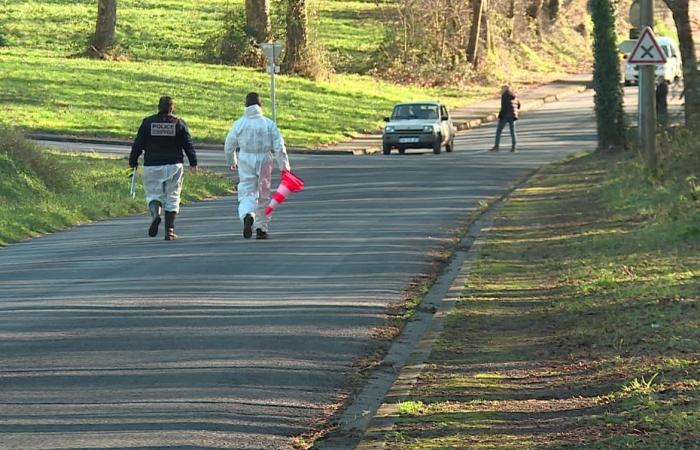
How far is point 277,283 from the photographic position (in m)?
13.4

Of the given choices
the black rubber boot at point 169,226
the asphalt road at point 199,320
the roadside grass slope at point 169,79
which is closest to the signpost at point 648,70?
the asphalt road at point 199,320

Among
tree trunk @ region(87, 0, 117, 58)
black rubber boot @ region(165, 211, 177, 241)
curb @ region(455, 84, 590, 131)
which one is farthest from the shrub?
tree trunk @ region(87, 0, 117, 58)

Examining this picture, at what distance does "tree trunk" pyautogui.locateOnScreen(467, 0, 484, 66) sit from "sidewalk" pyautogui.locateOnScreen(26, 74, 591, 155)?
10.2 ft

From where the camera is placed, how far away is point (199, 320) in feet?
36.7

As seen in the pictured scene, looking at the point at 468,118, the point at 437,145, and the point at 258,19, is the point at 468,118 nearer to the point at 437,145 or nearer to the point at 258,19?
the point at 258,19

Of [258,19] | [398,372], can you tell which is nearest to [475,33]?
[258,19]

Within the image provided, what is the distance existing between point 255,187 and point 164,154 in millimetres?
1219

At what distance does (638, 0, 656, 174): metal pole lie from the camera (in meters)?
22.2

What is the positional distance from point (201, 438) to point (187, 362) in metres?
2.12

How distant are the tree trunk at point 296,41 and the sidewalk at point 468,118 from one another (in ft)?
20.7

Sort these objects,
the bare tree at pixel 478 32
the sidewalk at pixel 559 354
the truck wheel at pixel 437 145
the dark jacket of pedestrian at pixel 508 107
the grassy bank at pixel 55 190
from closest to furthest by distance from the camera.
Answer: the sidewalk at pixel 559 354 → the grassy bank at pixel 55 190 → the dark jacket of pedestrian at pixel 508 107 → the truck wheel at pixel 437 145 → the bare tree at pixel 478 32

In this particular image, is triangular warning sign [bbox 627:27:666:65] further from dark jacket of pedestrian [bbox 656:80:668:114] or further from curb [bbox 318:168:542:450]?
dark jacket of pedestrian [bbox 656:80:668:114]

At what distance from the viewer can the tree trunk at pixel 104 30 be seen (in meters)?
53.0

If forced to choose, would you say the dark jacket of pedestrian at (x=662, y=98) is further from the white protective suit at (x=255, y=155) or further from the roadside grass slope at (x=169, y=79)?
the white protective suit at (x=255, y=155)
